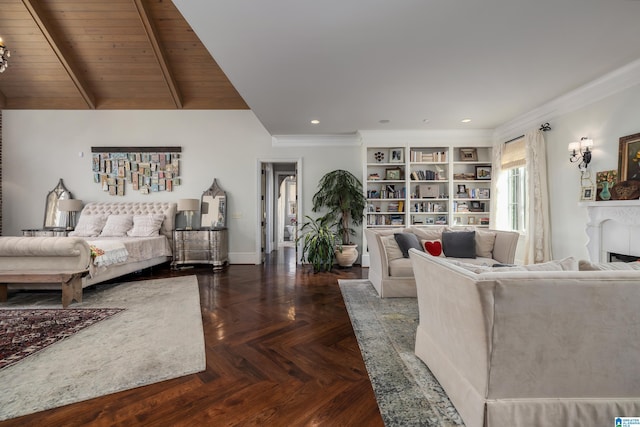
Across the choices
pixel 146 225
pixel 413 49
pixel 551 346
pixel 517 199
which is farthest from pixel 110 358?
pixel 517 199

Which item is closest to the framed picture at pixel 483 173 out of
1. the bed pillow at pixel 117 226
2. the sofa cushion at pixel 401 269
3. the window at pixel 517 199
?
the window at pixel 517 199

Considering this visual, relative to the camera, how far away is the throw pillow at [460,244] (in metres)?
3.74

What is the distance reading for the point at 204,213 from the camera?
5836 mm

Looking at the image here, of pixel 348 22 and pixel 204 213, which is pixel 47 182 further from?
pixel 348 22

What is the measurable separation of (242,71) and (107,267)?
3.02 meters

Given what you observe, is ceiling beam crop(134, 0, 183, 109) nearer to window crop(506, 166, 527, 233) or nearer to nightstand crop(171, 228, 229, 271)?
nightstand crop(171, 228, 229, 271)

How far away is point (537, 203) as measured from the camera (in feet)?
14.0

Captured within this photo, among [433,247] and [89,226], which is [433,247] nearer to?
[433,247]

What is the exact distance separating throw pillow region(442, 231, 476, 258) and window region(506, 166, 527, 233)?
1819mm

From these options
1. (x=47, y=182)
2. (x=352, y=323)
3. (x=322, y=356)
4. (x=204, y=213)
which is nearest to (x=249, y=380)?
(x=322, y=356)

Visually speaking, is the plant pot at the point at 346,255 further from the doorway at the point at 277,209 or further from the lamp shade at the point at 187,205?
the lamp shade at the point at 187,205

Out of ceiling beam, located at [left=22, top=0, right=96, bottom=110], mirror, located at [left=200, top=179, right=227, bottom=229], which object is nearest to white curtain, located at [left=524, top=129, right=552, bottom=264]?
mirror, located at [left=200, top=179, right=227, bottom=229]

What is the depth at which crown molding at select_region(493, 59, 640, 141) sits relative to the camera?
3146 mm

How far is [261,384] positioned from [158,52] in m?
5.37
